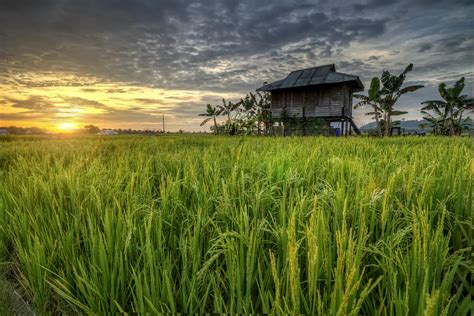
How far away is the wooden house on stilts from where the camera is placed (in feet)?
63.6

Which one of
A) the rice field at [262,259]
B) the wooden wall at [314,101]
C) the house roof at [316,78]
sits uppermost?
the house roof at [316,78]

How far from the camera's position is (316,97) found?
2088cm

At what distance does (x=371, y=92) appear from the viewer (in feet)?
69.1

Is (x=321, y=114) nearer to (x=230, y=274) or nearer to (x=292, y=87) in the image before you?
(x=292, y=87)

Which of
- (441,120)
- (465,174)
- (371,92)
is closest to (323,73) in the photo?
(371,92)

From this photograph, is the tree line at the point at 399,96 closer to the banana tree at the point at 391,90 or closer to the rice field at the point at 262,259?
the banana tree at the point at 391,90

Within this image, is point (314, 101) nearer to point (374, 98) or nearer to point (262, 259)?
point (374, 98)

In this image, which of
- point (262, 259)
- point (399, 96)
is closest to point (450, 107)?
point (399, 96)

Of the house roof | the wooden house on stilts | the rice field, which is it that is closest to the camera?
the rice field

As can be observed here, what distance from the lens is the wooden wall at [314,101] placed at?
19531 mm

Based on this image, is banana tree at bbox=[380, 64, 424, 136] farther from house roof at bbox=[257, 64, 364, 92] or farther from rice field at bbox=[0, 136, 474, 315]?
rice field at bbox=[0, 136, 474, 315]

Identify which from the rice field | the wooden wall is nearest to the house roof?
the wooden wall

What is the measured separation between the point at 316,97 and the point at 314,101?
336mm

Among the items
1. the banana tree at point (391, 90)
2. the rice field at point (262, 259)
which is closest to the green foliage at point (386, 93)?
the banana tree at point (391, 90)
